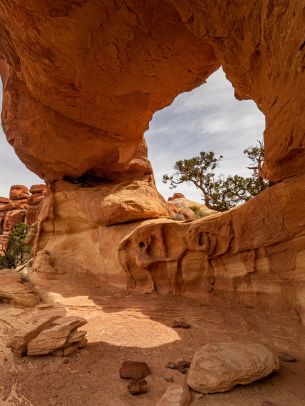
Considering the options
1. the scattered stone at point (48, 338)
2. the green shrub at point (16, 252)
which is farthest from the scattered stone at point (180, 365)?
the green shrub at point (16, 252)

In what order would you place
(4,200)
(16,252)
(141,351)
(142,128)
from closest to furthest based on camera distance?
(141,351) → (142,128) → (16,252) → (4,200)

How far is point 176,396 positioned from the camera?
3154 mm

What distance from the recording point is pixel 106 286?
7.81m

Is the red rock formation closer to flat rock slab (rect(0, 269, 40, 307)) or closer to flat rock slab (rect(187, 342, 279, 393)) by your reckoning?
flat rock slab (rect(0, 269, 40, 307))

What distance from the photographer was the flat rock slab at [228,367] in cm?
329

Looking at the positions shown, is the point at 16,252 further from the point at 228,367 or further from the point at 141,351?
the point at 228,367

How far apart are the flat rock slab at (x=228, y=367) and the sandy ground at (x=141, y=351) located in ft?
0.38

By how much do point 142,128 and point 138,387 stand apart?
7.53m

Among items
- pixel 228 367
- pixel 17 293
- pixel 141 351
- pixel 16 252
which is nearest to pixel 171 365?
pixel 141 351

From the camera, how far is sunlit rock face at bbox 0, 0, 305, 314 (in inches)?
167

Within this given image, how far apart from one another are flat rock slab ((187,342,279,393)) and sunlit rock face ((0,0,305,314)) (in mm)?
1695

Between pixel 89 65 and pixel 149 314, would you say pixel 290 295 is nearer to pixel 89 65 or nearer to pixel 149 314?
pixel 149 314

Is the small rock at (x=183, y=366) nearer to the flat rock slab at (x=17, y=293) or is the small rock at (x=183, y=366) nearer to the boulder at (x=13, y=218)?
the flat rock slab at (x=17, y=293)

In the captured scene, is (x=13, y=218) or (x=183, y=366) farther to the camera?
(x=13, y=218)
